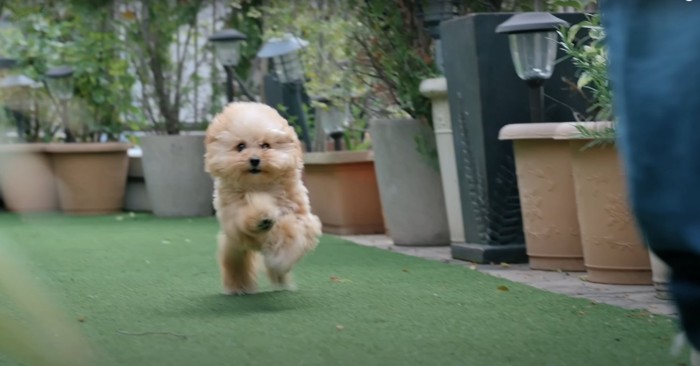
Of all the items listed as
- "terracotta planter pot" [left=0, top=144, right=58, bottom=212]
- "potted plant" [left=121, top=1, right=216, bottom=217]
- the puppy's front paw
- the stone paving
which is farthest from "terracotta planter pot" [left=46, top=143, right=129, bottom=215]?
"terracotta planter pot" [left=0, top=144, right=58, bottom=212]

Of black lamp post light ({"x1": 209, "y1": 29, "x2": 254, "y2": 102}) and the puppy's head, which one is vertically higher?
black lamp post light ({"x1": 209, "y1": 29, "x2": 254, "y2": 102})

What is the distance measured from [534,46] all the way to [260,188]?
5.84 ft

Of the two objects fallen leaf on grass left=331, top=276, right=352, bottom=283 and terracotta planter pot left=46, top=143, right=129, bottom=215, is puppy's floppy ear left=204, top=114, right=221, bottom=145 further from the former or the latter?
terracotta planter pot left=46, top=143, right=129, bottom=215

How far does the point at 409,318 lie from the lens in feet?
14.7

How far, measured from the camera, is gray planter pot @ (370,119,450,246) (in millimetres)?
7723

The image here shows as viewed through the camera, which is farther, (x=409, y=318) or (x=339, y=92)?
(x=339, y=92)

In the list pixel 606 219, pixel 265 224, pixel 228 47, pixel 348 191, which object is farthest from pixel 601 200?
pixel 228 47

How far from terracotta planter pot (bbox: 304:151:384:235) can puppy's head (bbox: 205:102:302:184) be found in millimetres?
3847

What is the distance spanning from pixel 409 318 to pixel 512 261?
7.20ft

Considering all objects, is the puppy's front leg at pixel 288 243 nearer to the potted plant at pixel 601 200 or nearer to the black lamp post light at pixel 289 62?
the potted plant at pixel 601 200

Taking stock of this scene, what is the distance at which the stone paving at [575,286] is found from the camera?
15.8ft

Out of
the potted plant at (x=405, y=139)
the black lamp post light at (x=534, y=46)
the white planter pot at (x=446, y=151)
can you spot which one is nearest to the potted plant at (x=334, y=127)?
the potted plant at (x=405, y=139)

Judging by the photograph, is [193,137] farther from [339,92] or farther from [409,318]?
[409,318]

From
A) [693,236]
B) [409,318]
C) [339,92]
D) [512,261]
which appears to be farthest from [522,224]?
[693,236]
